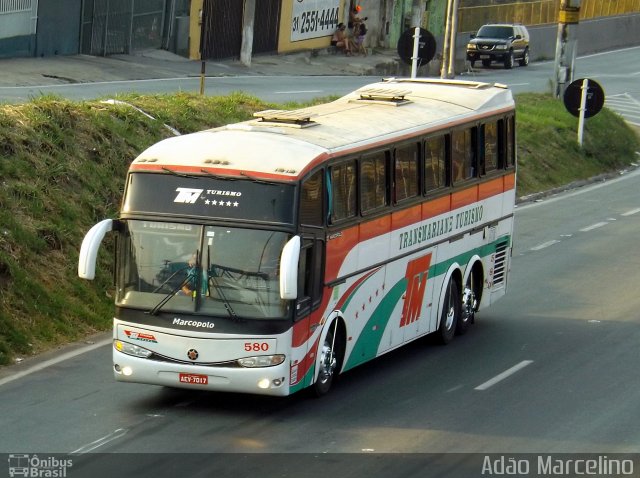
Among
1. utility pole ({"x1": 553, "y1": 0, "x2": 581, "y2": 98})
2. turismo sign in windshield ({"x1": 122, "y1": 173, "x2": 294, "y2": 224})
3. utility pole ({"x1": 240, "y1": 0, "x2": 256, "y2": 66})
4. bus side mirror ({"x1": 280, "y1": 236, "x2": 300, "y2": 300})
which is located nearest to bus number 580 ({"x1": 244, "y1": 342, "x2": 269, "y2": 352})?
bus side mirror ({"x1": 280, "y1": 236, "x2": 300, "y2": 300})

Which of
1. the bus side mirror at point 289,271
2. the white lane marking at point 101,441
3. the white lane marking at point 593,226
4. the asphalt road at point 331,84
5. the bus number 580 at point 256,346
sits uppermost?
the bus side mirror at point 289,271

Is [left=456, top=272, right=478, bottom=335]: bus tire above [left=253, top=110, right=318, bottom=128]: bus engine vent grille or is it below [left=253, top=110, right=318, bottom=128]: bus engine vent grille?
below

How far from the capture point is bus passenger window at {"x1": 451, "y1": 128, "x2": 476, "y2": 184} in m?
18.3

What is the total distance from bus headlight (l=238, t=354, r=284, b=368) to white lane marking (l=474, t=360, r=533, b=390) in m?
3.03

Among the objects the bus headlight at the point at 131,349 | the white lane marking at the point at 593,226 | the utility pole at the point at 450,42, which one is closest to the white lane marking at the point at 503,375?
the bus headlight at the point at 131,349

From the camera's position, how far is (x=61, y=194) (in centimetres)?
2008

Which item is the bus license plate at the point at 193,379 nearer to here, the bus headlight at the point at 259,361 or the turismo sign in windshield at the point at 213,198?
the bus headlight at the point at 259,361

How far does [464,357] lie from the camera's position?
58.0 ft

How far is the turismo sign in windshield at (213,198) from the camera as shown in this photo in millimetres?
13906

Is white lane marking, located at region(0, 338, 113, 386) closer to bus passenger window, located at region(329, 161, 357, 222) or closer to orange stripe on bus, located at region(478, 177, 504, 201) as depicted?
bus passenger window, located at region(329, 161, 357, 222)

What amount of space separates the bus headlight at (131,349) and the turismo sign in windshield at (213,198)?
1301mm

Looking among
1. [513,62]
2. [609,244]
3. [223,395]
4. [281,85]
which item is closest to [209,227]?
[223,395]

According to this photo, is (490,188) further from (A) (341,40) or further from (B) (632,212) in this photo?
(A) (341,40)

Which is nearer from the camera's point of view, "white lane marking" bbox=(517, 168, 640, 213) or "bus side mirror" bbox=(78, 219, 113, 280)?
"bus side mirror" bbox=(78, 219, 113, 280)
